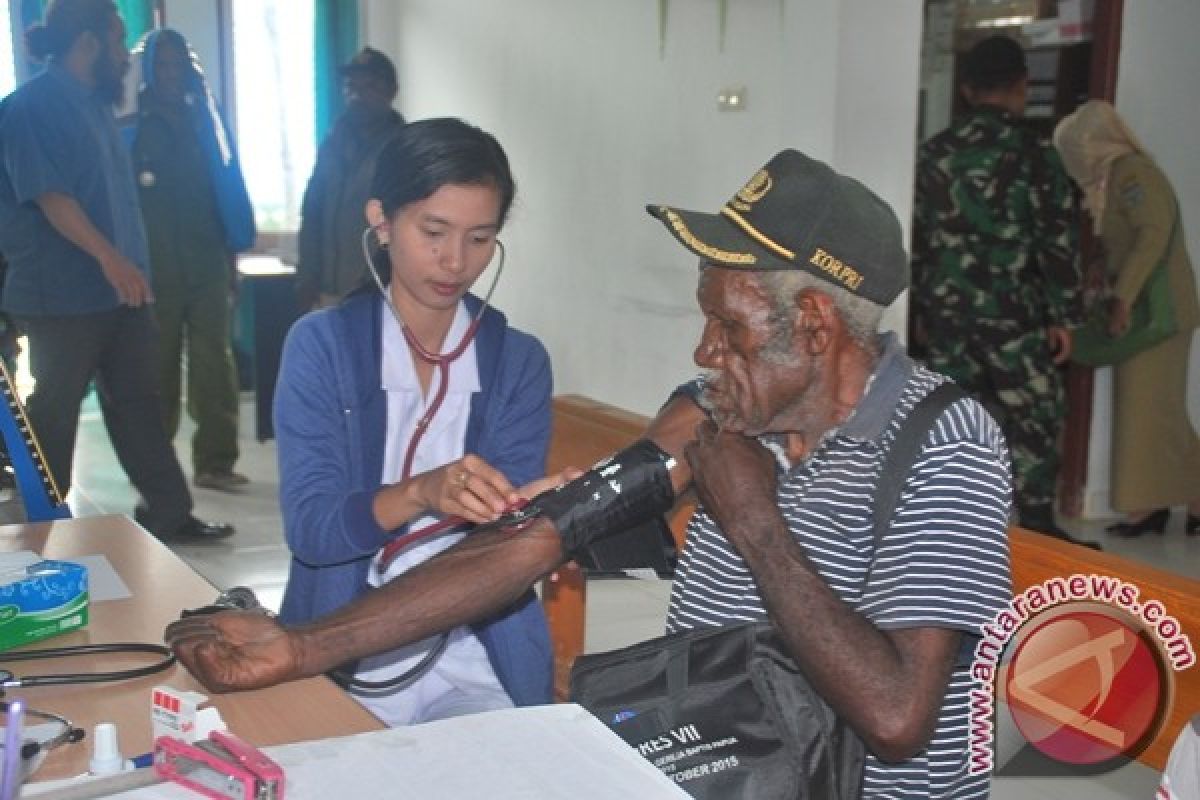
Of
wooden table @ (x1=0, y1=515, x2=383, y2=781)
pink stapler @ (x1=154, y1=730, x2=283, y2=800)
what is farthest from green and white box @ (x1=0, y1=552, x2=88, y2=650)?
pink stapler @ (x1=154, y1=730, x2=283, y2=800)

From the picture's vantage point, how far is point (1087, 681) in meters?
1.73

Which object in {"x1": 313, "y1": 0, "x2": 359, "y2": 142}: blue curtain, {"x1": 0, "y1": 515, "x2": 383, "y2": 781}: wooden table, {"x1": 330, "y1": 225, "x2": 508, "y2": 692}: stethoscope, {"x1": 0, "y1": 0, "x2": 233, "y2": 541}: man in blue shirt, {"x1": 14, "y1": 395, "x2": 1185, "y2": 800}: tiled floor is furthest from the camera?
{"x1": 313, "y1": 0, "x2": 359, "y2": 142}: blue curtain

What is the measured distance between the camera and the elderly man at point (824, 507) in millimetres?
1365

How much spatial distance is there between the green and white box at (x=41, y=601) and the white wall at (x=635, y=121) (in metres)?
2.74

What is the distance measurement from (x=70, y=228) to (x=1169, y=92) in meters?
3.75

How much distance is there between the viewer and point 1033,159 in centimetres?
437

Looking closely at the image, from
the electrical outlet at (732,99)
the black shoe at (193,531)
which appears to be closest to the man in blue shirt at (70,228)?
the black shoe at (193,531)

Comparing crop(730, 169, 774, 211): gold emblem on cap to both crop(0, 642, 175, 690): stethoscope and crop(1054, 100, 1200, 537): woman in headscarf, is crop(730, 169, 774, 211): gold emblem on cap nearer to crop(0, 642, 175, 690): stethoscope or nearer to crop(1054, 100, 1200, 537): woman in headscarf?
crop(0, 642, 175, 690): stethoscope

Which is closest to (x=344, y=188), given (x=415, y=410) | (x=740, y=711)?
(x=415, y=410)

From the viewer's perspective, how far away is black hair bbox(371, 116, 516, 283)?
194cm

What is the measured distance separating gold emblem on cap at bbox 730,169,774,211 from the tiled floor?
1573 mm

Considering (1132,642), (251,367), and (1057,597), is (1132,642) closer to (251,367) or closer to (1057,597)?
(1057,597)

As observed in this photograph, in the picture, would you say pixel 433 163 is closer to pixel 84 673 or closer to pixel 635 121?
pixel 84 673

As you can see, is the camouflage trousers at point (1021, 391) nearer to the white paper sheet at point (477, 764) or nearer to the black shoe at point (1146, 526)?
the black shoe at point (1146, 526)
